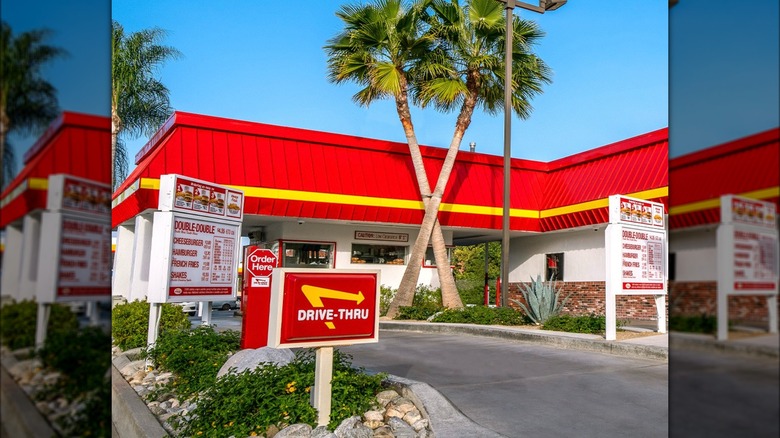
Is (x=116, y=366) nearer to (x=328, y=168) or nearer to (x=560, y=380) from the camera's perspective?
(x=560, y=380)

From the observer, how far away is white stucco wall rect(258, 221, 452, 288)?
67.6ft

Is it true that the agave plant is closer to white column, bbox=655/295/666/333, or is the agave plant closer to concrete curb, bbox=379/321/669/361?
concrete curb, bbox=379/321/669/361

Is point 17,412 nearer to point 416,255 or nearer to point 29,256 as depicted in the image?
point 29,256

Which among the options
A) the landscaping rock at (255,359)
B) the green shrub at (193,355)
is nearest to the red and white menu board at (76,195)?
the landscaping rock at (255,359)

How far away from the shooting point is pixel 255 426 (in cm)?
479

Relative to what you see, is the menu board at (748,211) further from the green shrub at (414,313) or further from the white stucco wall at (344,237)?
the white stucco wall at (344,237)

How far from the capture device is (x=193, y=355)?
297 inches

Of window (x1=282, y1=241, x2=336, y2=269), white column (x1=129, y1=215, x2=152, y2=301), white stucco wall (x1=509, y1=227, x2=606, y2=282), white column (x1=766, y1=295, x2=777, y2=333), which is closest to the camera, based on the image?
white column (x1=766, y1=295, x2=777, y2=333)

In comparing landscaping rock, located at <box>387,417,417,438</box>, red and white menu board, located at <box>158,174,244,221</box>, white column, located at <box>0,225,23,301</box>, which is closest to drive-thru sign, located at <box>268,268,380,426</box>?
landscaping rock, located at <box>387,417,417,438</box>

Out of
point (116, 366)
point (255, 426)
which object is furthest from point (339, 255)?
point (255, 426)

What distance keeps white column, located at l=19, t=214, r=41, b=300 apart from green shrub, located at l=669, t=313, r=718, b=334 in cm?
120

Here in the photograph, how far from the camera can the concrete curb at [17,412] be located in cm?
104

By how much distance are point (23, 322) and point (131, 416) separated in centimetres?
557

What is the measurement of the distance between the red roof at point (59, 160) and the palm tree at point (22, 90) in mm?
21
